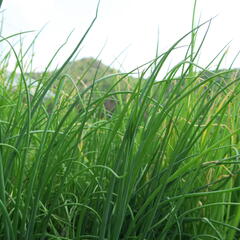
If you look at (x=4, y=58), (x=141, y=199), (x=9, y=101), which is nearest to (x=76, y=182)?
(x=141, y=199)

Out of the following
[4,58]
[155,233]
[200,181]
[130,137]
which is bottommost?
[155,233]

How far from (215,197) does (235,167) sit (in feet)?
0.26

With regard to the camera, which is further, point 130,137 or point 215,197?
point 215,197

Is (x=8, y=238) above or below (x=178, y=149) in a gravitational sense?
below

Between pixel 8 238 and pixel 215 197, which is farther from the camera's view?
pixel 215 197

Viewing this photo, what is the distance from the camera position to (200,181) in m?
0.87

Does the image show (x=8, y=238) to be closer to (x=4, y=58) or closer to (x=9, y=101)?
(x=9, y=101)

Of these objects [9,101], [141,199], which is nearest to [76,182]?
[141,199]

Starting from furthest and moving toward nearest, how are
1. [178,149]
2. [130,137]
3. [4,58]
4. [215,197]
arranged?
[4,58] < [215,197] < [178,149] < [130,137]

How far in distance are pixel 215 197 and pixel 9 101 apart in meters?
0.61

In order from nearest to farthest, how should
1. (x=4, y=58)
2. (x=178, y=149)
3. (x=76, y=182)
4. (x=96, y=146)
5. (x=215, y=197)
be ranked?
(x=178, y=149)
(x=215, y=197)
(x=76, y=182)
(x=96, y=146)
(x=4, y=58)

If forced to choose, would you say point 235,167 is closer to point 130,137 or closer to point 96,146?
point 130,137

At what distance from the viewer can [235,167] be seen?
2.69 feet

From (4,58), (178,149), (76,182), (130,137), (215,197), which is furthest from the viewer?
(4,58)
